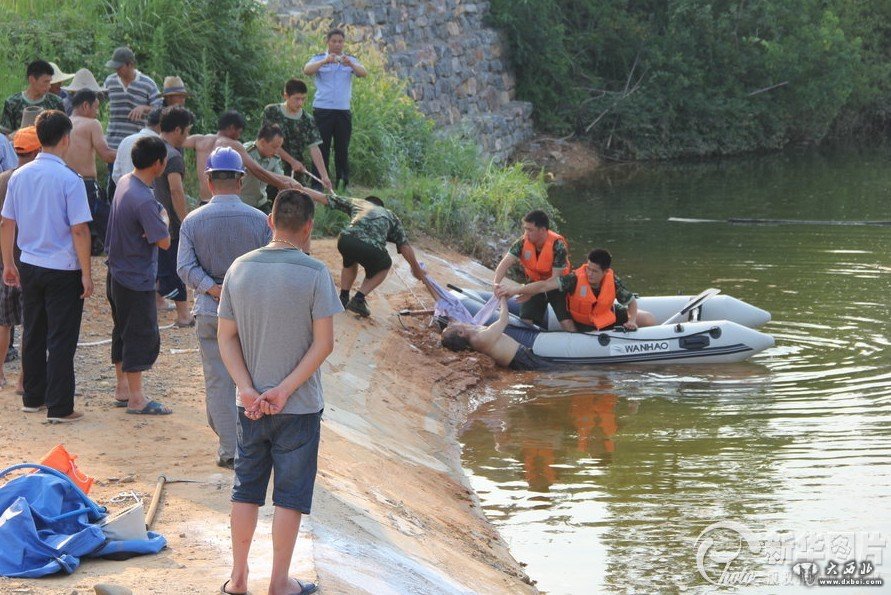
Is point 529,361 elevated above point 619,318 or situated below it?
below

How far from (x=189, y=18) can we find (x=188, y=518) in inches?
493

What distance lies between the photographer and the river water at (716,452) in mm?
7730

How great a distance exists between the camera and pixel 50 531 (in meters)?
5.40

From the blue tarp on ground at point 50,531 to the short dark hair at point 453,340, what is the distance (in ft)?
23.5

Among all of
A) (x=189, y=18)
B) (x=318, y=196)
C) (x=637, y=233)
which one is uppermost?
(x=189, y=18)

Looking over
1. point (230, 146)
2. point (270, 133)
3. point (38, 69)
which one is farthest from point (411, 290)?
point (38, 69)

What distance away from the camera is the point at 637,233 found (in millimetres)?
21906

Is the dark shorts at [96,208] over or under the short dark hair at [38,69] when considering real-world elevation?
under

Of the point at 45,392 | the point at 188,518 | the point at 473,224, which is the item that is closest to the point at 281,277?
the point at 188,518

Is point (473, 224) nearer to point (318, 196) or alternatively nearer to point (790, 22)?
point (318, 196)

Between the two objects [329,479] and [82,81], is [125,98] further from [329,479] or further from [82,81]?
[329,479]
